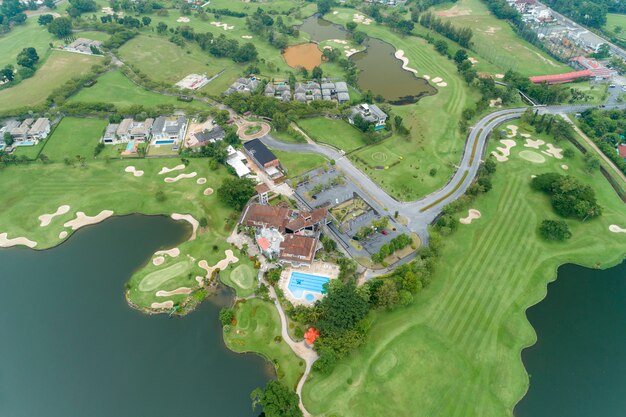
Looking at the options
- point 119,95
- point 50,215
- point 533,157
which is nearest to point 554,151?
point 533,157

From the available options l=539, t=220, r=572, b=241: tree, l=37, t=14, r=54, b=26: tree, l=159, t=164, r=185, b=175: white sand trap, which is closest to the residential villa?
l=159, t=164, r=185, b=175: white sand trap

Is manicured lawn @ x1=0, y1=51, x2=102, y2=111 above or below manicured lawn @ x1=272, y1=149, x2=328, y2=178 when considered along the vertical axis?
above

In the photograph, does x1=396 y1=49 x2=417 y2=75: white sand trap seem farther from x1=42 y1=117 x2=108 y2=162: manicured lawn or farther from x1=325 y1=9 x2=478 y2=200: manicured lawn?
x1=42 y1=117 x2=108 y2=162: manicured lawn

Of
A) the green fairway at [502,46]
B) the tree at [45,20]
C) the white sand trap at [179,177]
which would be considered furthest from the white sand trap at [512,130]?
the tree at [45,20]

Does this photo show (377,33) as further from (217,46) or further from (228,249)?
(228,249)

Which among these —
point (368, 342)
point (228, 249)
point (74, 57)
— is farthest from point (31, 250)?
point (74, 57)

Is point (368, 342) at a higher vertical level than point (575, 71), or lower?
lower
